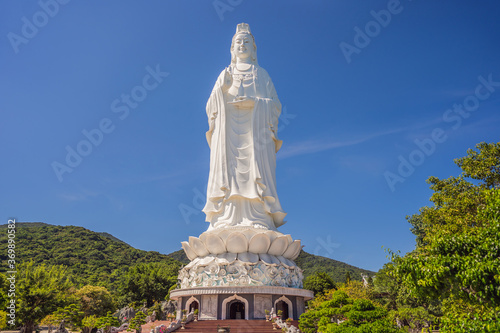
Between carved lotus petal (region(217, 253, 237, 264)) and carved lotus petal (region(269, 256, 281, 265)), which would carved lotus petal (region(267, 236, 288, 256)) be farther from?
carved lotus petal (region(217, 253, 237, 264))

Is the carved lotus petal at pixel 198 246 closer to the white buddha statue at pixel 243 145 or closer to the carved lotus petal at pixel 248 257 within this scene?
the white buddha statue at pixel 243 145

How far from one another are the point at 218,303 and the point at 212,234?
2523mm

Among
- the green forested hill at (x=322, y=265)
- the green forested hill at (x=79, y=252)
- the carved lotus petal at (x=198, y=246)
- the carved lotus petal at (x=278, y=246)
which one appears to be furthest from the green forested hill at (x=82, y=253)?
the carved lotus petal at (x=198, y=246)

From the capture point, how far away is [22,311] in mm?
13156

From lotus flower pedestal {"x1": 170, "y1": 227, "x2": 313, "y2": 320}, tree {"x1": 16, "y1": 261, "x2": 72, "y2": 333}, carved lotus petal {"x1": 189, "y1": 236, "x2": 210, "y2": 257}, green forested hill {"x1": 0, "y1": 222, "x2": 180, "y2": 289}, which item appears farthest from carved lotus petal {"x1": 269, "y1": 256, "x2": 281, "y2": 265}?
green forested hill {"x1": 0, "y1": 222, "x2": 180, "y2": 289}

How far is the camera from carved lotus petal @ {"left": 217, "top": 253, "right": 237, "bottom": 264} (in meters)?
13.9

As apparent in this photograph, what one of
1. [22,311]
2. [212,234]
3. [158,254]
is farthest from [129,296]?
[158,254]

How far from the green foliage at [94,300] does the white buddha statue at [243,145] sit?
29.5 feet

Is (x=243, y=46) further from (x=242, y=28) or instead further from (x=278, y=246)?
(x=278, y=246)

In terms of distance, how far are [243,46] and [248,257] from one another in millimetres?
10625

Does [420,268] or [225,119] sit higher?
[225,119]

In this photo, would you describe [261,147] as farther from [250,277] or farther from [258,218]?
[250,277]

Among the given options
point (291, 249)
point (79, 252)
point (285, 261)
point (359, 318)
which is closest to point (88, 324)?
point (285, 261)

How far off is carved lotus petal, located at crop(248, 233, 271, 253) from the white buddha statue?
746 millimetres
